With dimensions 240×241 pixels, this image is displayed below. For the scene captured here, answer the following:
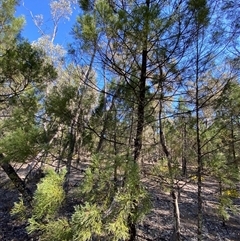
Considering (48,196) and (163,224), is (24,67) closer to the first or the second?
(48,196)

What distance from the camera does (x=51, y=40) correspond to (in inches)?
521

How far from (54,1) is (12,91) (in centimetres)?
987

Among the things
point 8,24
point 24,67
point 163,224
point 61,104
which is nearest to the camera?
point 61,104

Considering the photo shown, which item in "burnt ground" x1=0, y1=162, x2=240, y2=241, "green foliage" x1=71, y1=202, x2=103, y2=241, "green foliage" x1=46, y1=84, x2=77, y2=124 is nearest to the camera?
"green foliage" x1=71, y1=202, x2=103, y2=241

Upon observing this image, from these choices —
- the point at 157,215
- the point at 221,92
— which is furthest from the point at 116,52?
the point at 157,215

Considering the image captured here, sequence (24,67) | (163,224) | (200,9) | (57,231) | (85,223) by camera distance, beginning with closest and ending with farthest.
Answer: (85,223), (57,231), (200,9), (24,67), (163,224)

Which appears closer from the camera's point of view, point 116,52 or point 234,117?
point 116,52

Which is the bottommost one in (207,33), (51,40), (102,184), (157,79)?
(102,184)

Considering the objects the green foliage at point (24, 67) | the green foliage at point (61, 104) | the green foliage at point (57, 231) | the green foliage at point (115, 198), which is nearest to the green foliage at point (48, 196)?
the green foliage at point (57, 231)

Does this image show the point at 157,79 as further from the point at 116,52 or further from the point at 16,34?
the point at 16,34

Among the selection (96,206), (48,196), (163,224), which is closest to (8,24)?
(48,196)

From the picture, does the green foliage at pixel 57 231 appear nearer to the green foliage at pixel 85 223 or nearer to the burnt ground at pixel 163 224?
the green foliage at pixel 85 223

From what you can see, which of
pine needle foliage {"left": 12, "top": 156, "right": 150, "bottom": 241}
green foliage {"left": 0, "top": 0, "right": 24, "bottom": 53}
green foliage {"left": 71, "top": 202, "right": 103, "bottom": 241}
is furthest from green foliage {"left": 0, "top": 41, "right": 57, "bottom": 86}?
green foliage {"left": 71, "top": 202, "right": 103, "bottom": 241}

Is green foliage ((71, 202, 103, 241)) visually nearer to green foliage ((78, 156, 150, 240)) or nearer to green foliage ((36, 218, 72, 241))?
green foliage ((78, 156, 150, 240))
